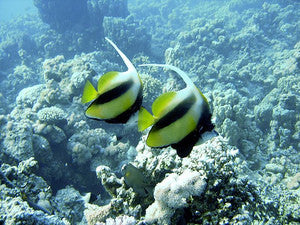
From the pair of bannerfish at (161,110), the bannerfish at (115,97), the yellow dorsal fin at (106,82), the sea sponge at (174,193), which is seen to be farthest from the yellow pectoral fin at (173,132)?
the sea sponge at (174,193)

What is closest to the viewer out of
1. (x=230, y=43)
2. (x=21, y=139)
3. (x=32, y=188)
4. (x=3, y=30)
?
(x=32, y=188)

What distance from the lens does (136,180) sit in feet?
9.67

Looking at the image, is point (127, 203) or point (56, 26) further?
point (56, 26)

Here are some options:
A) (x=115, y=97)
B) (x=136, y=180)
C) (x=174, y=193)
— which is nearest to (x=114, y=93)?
(x=115, y=97)

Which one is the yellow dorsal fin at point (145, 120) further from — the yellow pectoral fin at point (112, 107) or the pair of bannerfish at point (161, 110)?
the yellow pectoral fin at point (112, 107)

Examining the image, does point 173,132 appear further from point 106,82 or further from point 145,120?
point 106,82

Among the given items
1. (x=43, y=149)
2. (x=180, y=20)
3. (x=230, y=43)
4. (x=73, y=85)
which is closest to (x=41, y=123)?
(x=43, y=149)

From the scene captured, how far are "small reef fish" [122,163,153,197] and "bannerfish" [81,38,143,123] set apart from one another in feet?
5.59

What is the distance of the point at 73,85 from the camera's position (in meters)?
7.84

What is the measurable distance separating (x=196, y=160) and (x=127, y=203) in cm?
116

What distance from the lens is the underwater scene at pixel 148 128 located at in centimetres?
138

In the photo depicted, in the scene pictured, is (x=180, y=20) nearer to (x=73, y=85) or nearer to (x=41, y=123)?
(x=73, y=85)

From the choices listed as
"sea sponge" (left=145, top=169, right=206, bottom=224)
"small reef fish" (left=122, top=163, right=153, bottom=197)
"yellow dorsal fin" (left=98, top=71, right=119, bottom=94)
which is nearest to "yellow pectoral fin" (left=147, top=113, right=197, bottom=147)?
"yellow dorsal fin" (left=98, top=71, right=119, bottom=94)

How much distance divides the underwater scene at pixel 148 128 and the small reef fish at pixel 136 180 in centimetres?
1
